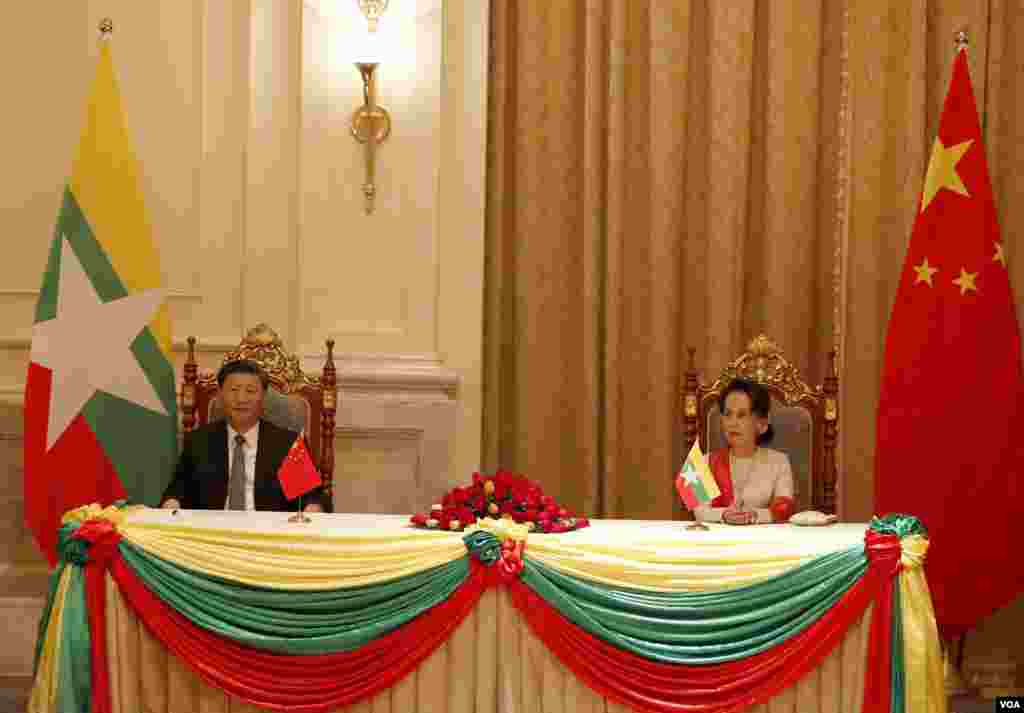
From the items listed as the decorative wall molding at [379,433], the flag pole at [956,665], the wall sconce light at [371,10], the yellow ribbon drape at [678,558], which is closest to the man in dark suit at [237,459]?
the decorative wall molding at [379,433]

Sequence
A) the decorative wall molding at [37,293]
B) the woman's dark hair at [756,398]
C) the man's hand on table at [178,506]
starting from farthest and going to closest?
the decorative wall molding at [37,293]
the woman's dark hair at [756,398]
the man's hand on table at [178,506]

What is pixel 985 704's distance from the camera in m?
6.18

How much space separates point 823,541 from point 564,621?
0.79m

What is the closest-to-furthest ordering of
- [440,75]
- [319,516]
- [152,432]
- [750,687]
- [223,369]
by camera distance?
[750,687], [319,516], [223,369], [152,432], [440,75]

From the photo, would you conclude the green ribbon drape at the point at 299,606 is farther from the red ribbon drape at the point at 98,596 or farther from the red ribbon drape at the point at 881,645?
the red ribbon drape at the point at 881,645

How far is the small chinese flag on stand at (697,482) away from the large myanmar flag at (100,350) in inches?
88.2

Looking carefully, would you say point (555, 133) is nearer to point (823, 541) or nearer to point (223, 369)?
point (223, 369)

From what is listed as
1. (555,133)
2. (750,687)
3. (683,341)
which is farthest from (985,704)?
(555,133)

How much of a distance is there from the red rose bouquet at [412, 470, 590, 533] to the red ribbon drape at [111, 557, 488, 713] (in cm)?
23

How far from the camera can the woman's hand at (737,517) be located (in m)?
4.80

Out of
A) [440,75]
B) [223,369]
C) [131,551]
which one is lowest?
[131,551]

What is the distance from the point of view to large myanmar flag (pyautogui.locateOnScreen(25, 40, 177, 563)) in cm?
576

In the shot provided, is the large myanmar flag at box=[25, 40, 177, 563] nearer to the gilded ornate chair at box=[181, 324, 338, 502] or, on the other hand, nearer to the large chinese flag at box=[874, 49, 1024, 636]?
the gilded ornate chair at box=[181, 324, 338, 502]

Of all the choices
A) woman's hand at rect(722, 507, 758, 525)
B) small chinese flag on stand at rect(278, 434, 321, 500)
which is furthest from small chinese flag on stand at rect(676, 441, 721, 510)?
small chinese flag on stand at rect(278, 434, 321, 500)
